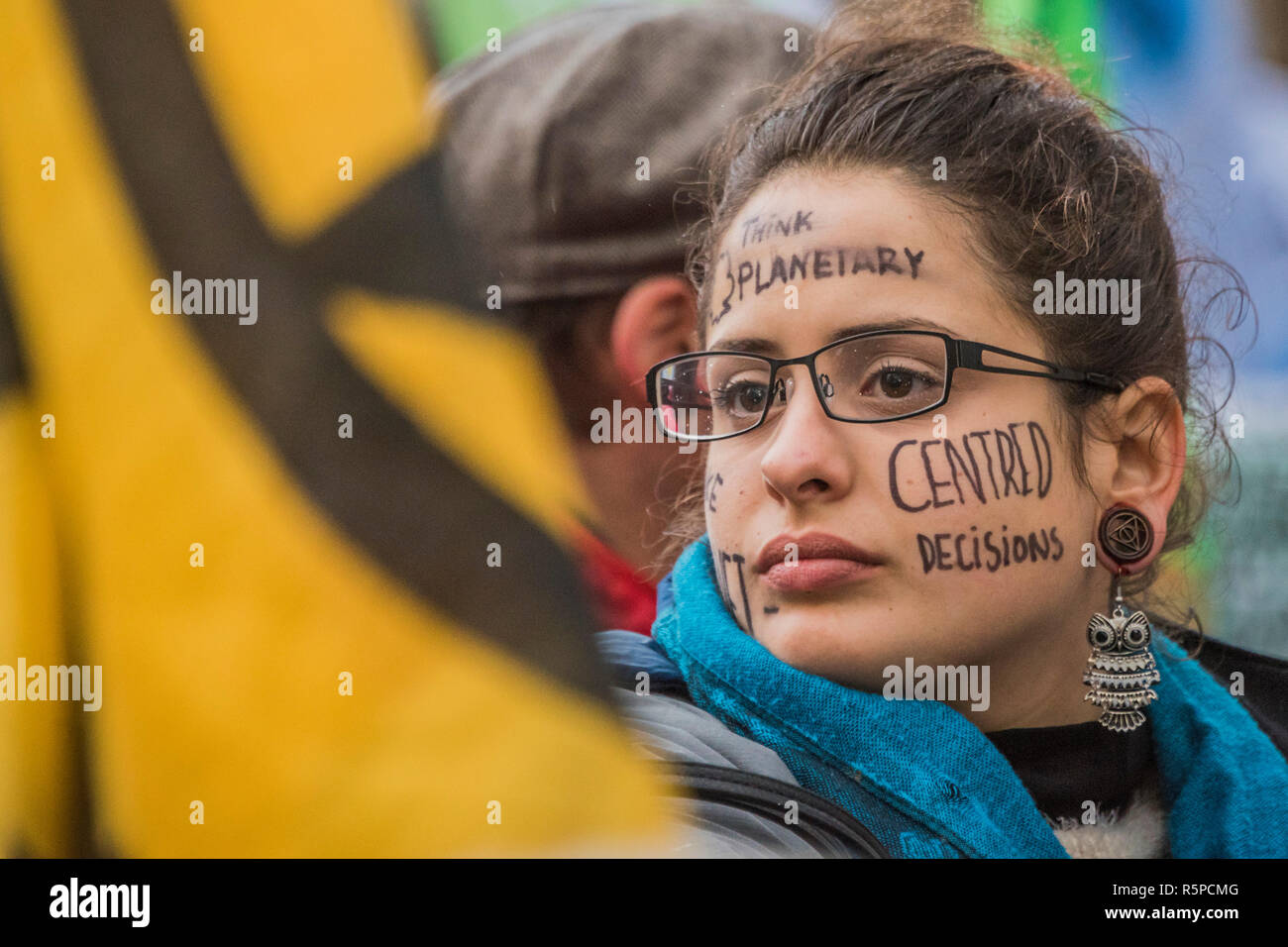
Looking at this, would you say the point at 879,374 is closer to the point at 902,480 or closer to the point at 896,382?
the point at 896,382

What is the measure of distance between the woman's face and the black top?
0.44 ft

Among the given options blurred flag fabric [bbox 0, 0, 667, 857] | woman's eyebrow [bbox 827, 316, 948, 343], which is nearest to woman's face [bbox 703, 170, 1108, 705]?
woman's eyebrow [bbox 827, 316, 948, 343]

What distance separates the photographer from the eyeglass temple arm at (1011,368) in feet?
6.48

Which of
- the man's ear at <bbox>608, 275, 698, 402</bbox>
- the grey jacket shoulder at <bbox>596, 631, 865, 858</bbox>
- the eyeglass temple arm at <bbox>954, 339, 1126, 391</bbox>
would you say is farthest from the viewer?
the man's ear at <bbox>608, 275, 698, 402</bbox>

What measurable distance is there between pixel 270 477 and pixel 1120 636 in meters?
1.69

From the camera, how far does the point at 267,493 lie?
228cm

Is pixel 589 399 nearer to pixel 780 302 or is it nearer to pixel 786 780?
pixel 780 302

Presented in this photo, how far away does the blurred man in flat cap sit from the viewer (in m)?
2.19

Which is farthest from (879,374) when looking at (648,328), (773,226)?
(648,328)

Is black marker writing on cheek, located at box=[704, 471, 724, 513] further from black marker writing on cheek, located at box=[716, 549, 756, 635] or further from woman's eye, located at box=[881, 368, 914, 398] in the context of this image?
woman's eye, located at box=[881, 368, 914, 398]

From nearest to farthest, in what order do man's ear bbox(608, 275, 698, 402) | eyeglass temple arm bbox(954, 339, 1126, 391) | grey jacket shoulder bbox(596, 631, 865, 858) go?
eyeglass temple arm bbox(954, 339, 1126, 391)
grey jacket shoulder bbox(596, 631, 865, 858)
man's ear bbox(608, 275, 698, 402)

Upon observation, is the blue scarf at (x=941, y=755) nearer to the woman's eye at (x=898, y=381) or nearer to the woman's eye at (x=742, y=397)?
the woman's eye at (x=742, y=397)

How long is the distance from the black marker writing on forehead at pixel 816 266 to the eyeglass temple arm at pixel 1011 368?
0.53 feet
